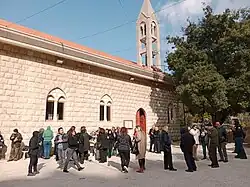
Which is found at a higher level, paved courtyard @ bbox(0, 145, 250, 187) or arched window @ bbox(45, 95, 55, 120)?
arched window @ bbox(45, 95, 55, 120)

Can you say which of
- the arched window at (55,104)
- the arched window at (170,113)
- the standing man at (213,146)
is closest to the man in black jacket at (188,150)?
the standing man at (213,146)

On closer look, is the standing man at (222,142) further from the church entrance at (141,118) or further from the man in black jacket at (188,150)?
the church entrance at (141,118)

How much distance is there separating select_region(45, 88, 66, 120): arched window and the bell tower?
47.3 feet

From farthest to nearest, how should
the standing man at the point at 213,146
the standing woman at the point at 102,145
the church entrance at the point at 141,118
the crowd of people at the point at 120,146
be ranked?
1. the church entrance at the point at 141,118
2. the standing woman at the point at 102,145
3. the standing man at the point at 213,146
4. the crowd of people at the point at 120,146

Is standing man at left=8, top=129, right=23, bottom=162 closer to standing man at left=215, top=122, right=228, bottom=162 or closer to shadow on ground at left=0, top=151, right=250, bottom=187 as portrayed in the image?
shadow on ground at left=0, top=151, right=250, bottom=187

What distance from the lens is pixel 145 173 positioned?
7.96 meters

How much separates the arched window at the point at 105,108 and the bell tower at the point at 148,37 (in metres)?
11.1

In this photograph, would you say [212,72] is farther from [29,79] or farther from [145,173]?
[29,79]

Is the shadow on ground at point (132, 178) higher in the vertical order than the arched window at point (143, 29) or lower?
lower

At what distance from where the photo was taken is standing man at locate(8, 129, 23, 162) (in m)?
10.1

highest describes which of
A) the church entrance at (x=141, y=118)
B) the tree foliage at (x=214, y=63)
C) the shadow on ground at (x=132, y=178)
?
the tree foliage at (x=214, y=63)

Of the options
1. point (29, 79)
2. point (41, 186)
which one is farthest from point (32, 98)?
point (41, 186)

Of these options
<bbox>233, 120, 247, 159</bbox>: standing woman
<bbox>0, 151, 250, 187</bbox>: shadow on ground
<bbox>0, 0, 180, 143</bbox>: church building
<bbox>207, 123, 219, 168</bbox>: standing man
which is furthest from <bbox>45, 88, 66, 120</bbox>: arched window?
<bbox>233, 120, 247, 159</bbox>: standing woman

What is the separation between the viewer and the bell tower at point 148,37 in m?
25.7
